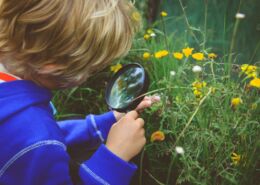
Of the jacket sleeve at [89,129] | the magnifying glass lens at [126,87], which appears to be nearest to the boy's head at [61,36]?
the magnifying glass lens at [126,87]

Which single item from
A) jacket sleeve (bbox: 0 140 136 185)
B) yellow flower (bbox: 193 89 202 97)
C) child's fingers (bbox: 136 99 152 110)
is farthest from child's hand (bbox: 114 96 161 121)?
jacket sleeve (bbox: 0 140 136 185)

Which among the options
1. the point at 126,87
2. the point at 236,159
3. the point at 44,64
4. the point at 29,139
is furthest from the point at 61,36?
the point at 236,159

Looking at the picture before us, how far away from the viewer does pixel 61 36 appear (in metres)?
1.64

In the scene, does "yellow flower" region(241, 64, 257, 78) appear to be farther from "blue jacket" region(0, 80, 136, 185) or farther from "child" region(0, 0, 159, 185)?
"blue jacket" region(0, 80, 136, 185)

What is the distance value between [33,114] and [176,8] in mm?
2003

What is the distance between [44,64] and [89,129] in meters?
0.58

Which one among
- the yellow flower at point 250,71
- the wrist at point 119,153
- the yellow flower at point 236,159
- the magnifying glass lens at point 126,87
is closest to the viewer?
the wrist at point 119,153

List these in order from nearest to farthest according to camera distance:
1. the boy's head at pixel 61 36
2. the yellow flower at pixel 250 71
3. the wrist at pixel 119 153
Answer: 1. the boy's head at pixel 61 36
2. the wrist at pixel 119 153
3. the yellow flower at pixel 250 71

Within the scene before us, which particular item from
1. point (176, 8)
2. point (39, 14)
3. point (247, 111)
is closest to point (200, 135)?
point (247, 111)

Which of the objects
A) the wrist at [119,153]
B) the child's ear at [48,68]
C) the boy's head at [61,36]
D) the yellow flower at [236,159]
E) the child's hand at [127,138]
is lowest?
the yellow flower at [236,159]

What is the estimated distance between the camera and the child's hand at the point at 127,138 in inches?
70.3

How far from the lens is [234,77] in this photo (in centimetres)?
254

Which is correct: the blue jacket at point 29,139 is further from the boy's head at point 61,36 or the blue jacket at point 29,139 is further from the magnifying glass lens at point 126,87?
the magnifying glass lens at point 126,87

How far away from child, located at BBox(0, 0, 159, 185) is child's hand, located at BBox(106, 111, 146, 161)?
0.04 m
